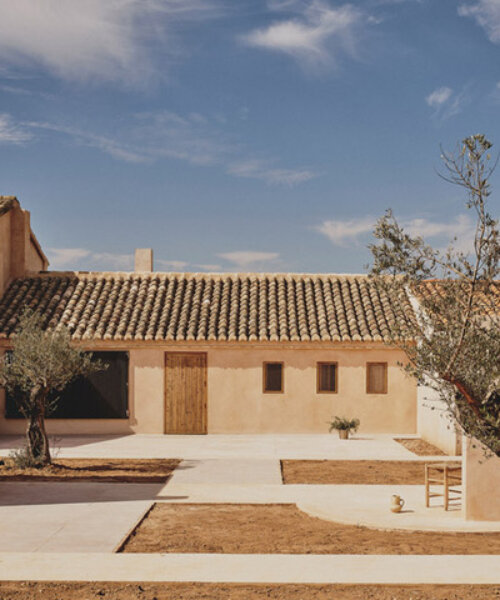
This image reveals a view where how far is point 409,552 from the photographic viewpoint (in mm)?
9961

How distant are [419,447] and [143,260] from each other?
14.5 m

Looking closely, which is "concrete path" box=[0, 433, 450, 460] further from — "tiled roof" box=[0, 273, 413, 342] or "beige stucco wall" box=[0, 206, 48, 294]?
"beige stucco wall" box=[0, 206, 48, 294]

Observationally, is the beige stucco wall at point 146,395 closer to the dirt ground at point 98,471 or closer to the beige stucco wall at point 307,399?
the beige stucco wall at point 307,399

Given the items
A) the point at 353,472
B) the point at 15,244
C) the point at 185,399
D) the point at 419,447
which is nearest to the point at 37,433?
the point at 353,472

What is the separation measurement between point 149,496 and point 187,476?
7.10 feet

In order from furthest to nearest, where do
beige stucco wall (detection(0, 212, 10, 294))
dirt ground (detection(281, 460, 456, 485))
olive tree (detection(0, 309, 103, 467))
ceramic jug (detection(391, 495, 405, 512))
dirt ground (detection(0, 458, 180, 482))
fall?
beige stucco wall (detection(0, 212, 10, 294)), olive tree (detection(0, 309, 103, 467)), dirt ground (detection(0, 458, 180, 482)), dirt ground (detection(281, 460, 456, 485)), ceramic jug (detection(391, 495, 405, 512))

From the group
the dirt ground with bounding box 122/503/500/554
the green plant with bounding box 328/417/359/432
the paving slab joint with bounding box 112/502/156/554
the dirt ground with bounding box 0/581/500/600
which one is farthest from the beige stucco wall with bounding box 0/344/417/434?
the dirt ground with bounding box 0/581/500/600

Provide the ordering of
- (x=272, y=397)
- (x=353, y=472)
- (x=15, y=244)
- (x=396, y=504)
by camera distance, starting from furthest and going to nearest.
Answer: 1. (x=15, y=244)
2. (x=272, y=397)
3. (x=353, y=472)
4. (x=396, y=504)

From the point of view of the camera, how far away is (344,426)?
22.7m

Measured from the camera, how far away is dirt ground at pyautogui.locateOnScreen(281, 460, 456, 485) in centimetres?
1555

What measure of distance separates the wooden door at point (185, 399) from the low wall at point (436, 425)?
6948 millimetres

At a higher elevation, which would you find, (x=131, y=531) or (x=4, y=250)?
(x=4, y=250)

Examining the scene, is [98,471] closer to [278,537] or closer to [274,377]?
[278,537]

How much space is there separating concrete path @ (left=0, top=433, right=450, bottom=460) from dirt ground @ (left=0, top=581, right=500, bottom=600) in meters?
9.96
